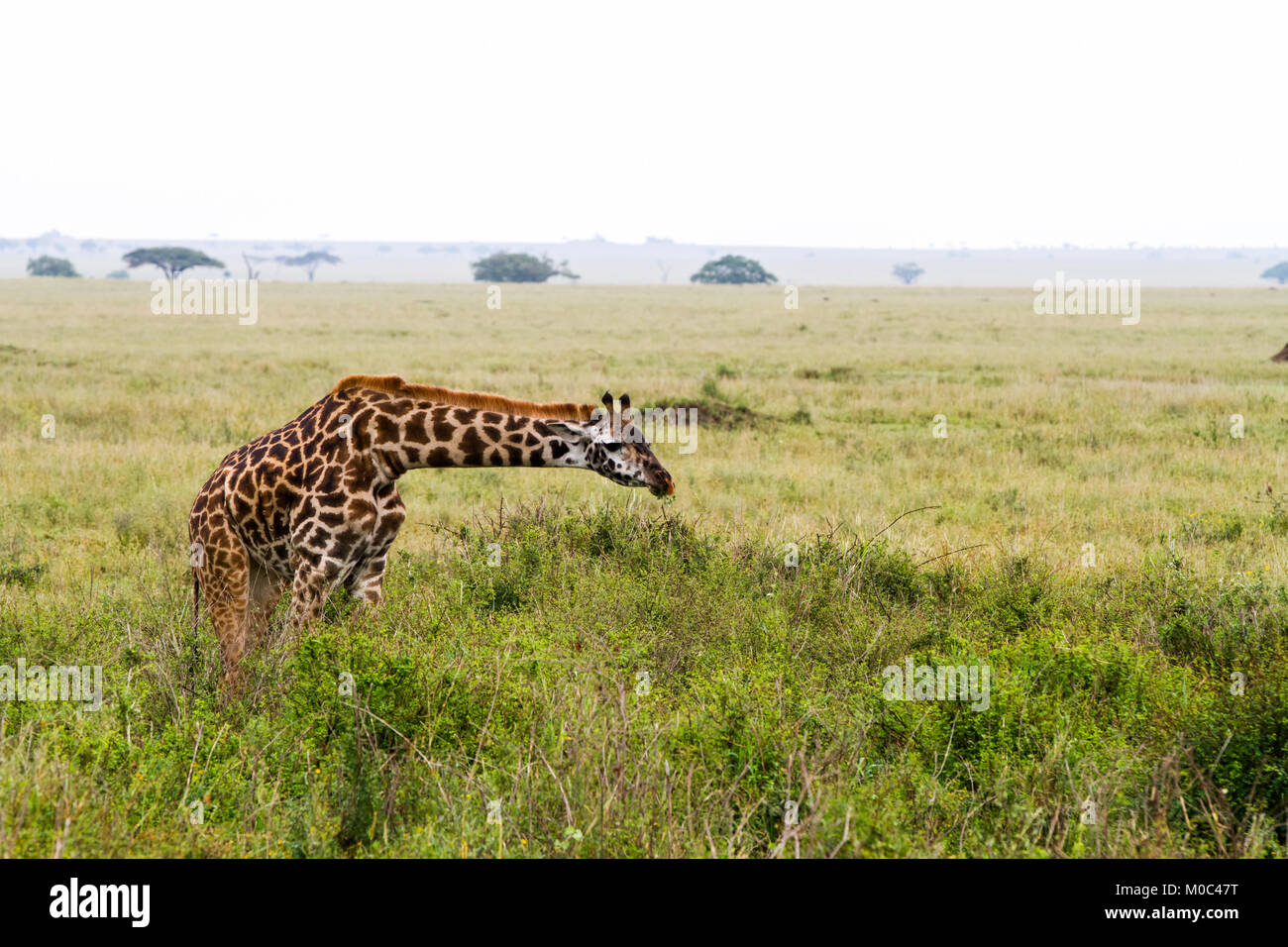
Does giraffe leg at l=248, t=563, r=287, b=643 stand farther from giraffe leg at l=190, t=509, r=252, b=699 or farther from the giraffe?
giraffe leg at l=190, t=509, r=252, b=699

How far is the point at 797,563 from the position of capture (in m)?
7.39

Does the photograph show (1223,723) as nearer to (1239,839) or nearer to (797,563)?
(1239,839)

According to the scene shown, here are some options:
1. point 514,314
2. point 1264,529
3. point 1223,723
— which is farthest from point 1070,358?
point 514,314

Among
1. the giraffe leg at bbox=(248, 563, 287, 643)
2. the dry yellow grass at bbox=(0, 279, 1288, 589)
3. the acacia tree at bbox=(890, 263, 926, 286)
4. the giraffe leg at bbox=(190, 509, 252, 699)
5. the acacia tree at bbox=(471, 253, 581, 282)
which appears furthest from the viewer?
the acacia tree at bbox=(890, 263, 926, 286)

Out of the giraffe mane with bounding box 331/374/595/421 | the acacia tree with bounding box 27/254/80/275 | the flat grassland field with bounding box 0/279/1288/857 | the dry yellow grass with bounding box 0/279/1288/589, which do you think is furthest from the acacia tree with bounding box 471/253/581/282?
the giraffe mane with bounding box 331/374/595/421

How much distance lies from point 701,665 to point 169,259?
10426cm

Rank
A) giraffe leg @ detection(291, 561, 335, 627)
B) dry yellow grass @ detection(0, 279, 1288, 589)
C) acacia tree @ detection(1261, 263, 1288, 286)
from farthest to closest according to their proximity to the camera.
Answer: acacia tree @ detection(1261, 263, 1288, 286)
dry yellow grass @ detection(0, 279, 1288, 589)
giraffe leg @ detection(291, 561, 335, 627)

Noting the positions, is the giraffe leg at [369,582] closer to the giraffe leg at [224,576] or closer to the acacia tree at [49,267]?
the giraffe leg at [224,576]

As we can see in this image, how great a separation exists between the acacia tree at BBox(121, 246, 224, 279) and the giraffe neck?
317 feet

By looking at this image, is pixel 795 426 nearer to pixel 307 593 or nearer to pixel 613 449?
pixel 613 449

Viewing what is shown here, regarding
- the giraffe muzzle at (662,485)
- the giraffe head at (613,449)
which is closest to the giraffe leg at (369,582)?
the giraffe head at (613,449)

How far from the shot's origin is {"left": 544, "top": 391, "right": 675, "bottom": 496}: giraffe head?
5.87 metres

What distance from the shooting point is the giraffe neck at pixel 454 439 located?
5797 mm

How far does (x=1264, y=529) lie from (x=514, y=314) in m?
49.8
